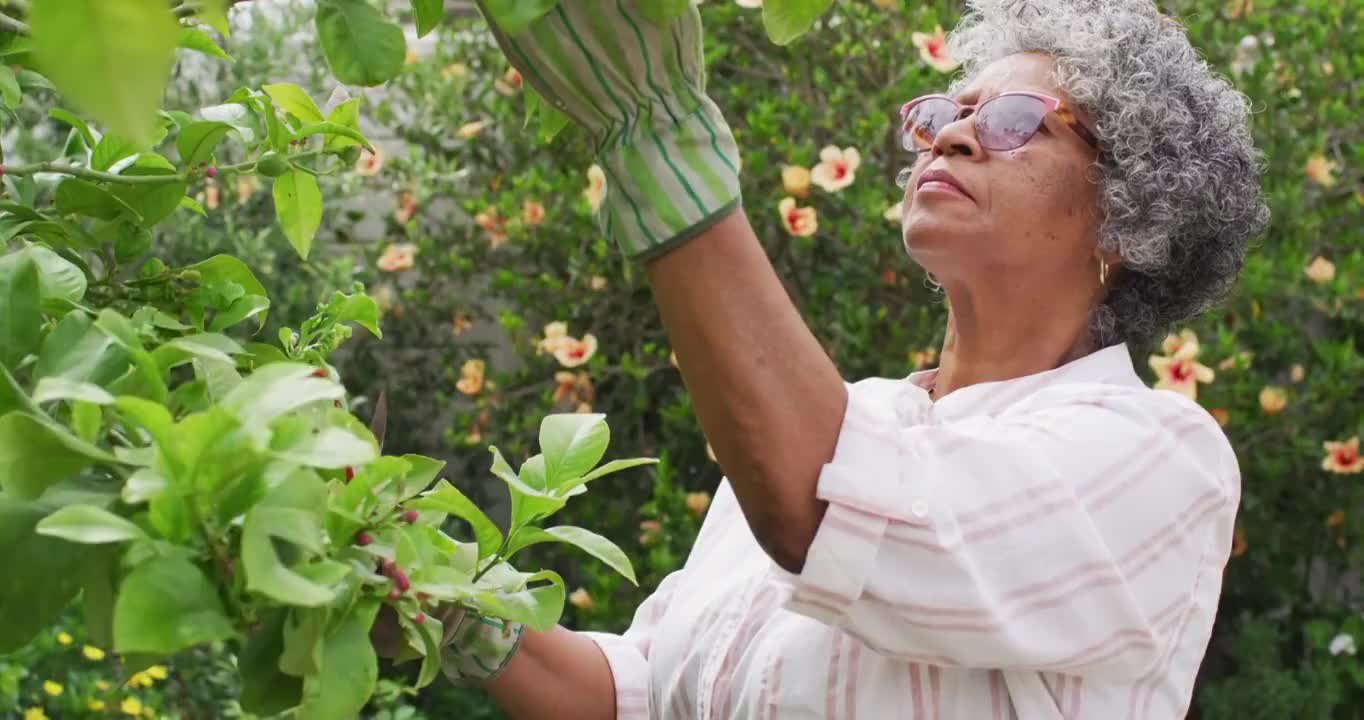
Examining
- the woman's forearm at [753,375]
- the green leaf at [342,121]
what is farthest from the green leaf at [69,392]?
the green leaf at [342,121]

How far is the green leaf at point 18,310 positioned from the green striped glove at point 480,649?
68cm

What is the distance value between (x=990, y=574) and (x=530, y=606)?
1.45 feet

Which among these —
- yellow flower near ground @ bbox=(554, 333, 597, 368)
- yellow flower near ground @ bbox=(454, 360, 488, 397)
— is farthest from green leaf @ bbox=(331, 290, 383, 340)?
yellow flower near ground @ bbox=(454, 360, 488, 397)

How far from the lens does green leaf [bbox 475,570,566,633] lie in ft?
3.31

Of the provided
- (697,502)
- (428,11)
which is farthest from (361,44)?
(697,502)

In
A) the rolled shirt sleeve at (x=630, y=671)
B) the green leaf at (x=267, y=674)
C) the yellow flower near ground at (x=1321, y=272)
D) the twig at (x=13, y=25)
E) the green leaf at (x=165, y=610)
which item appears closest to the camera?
the green leaf at (x=165, y=610)

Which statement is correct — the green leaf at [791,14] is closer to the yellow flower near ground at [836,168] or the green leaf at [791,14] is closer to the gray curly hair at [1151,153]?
the gray curly hair at [1151,153]

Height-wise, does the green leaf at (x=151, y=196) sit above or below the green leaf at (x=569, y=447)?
above

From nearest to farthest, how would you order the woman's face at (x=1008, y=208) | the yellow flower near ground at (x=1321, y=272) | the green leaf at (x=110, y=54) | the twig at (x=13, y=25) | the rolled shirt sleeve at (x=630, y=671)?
the green leaf at (x=110, y=54) < the twig at (x=13, y=25) < the woman's face at (x=1008, y=208) < the rolled shirt sleeve at (x=630, y=671) < the yellow flower near ground at (x=1321, y=272)

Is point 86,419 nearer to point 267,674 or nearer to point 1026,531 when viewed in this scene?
point 267,674

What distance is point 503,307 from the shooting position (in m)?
5.09

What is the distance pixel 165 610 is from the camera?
717mm

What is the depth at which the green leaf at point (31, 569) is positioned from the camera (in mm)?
771

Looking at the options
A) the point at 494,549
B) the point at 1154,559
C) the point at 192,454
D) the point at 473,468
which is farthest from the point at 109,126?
the point at 473,468
